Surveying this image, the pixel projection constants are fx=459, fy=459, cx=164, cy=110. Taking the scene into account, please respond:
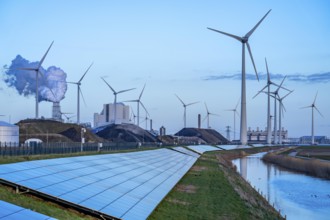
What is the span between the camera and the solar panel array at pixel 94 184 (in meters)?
26.7

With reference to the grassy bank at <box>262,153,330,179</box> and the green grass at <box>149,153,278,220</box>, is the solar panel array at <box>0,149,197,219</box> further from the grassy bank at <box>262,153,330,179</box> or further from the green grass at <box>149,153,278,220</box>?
the grassy bank at <box>262,153,330,179</box>

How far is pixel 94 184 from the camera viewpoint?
32.2m

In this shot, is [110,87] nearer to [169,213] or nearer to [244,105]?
[244,105]

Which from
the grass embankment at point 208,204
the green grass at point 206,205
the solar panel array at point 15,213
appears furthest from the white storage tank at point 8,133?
the solar panel array at point 15,213

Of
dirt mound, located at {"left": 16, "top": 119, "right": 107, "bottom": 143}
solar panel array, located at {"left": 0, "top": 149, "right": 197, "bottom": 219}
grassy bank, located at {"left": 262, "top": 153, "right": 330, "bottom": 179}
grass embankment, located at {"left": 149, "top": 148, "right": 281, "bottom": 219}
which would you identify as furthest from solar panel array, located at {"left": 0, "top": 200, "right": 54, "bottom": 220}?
dirt mound, located at {"left": 16, "top": 119, "right": 107, "bottom": 143}

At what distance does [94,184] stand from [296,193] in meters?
36.4

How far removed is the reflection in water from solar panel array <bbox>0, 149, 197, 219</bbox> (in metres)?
14.1

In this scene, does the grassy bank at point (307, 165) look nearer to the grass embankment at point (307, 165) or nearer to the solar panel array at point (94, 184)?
the grass embankment at point (307, 165)

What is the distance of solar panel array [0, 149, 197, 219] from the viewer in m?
26.7

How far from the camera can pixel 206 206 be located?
3688cm

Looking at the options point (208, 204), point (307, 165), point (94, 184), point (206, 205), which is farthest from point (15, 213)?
point (307, 165)

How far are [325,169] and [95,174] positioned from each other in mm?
61822

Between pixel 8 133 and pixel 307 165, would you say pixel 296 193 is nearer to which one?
pixel 307 165

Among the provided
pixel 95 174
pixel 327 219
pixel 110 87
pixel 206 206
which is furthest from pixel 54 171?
pixel 110 87
